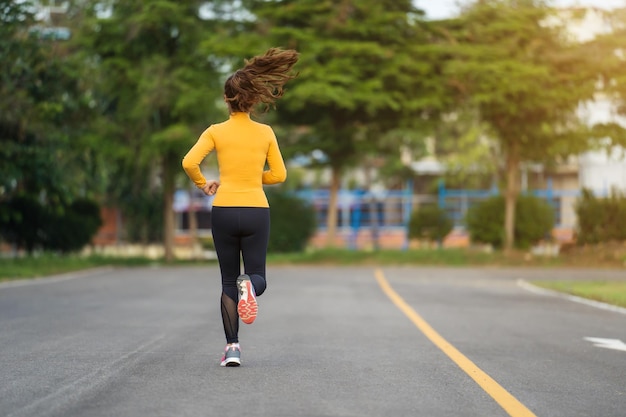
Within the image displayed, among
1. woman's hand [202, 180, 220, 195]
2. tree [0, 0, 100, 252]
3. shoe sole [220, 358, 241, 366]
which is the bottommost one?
shoe sole [220, 358, 241, 366]

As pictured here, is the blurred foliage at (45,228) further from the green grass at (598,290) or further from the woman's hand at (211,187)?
the woman's hand at (211,187)

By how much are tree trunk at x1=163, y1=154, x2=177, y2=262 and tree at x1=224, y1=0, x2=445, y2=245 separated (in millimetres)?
3876

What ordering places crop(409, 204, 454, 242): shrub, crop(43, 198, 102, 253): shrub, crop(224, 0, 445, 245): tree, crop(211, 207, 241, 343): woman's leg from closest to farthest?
crop(211, 207, 241, 343): woman's leg, crop(224, 0, 445, 245): tree, crop(43, 198, 102, 253): shrub, crop(409, 204, 454, 242): shrub

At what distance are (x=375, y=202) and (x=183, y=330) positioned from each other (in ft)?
143

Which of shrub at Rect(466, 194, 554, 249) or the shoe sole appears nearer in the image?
the shoe sole

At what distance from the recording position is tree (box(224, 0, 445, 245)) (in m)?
31.9

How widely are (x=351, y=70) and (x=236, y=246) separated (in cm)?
2505

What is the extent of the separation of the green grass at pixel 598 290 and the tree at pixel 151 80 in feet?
47.9

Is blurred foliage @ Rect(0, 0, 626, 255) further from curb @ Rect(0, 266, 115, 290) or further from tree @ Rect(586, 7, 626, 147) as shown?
curb @ Rect(0, 266, 115, 290)

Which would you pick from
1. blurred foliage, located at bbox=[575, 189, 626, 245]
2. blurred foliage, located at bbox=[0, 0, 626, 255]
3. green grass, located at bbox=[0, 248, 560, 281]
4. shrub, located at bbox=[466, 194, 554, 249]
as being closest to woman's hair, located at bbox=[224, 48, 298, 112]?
blurred foliage, located at bbox=[0, 0, 626, 255]

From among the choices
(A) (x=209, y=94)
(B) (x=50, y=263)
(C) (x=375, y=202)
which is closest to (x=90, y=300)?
(B) (x=50, y=263)

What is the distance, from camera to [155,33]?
3428 cm

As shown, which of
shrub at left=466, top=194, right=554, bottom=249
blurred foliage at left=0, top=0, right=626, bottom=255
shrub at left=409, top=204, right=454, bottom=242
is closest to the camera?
blurred foliage at left=0, top=0, right=626, bottom=255

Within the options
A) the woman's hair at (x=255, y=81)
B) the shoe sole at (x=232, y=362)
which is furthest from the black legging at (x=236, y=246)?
the woman's hair at (x=255, y=81)
